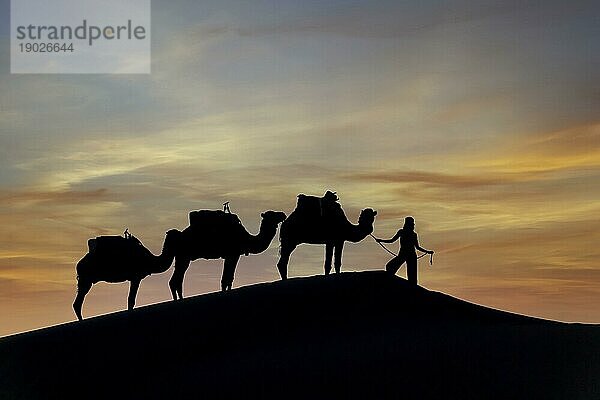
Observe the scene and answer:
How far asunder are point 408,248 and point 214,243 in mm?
5114

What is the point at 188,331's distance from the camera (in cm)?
2133

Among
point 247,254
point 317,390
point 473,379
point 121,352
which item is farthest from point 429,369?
point 247,254

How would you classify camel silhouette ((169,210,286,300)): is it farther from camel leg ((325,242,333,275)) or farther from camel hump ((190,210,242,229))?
camel leg ((325,242,333,275))

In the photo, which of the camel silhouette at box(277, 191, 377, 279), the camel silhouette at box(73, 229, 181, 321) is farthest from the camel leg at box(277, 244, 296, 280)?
the camel silhouette at box(73, 229, 181, 321)

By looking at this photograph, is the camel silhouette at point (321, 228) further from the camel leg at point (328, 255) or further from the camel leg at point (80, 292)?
the camel leg at point (80, 292)

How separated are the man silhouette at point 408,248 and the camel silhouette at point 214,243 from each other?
356 cm

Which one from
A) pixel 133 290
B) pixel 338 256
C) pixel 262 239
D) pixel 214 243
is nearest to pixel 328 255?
pixel 338 256

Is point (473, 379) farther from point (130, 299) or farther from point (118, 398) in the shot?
point (130, 299)

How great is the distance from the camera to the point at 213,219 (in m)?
25.5

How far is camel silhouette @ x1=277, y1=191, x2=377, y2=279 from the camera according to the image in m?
25.0

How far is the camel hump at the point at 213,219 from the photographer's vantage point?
2550cm

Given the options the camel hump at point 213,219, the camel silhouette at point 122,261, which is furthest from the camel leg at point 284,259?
the camel silhouette at point 122,261

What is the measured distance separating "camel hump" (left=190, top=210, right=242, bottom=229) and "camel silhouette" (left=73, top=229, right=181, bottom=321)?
0.98m

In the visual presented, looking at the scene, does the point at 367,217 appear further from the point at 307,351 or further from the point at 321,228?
the point at 307,351
